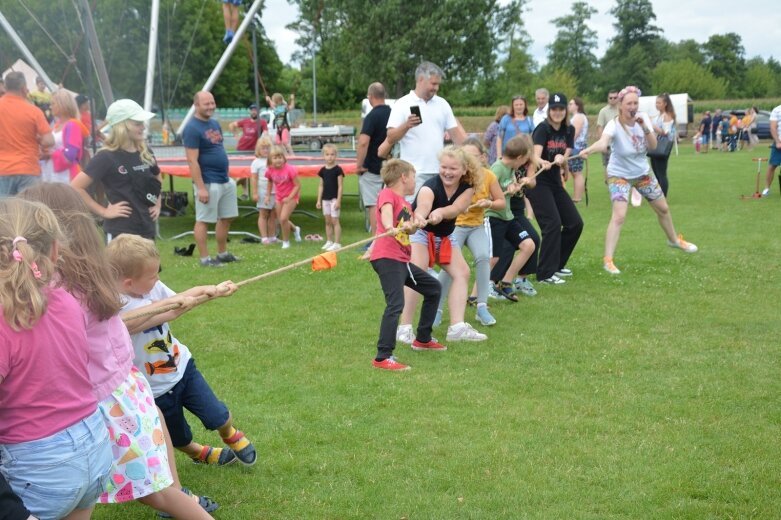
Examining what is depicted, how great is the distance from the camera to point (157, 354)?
12.9 feet

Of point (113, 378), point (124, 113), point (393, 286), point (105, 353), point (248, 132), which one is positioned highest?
point (124, 113)

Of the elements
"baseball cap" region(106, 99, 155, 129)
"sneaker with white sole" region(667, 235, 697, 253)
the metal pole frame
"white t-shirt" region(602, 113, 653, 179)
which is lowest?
"sneaker with white sole" region(667, 235, 697, 253)

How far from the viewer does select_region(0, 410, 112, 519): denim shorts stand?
2697 mm

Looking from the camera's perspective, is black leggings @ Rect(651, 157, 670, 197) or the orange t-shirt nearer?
the orange t-shirt

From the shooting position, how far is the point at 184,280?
31.7 feet

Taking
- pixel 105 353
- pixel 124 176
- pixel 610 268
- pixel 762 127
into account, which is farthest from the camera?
pixel 762 127

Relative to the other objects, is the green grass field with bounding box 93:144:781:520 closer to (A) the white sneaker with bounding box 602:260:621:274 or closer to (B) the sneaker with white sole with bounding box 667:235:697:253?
(A) the white sneaker with bounding box 602:260:621:274

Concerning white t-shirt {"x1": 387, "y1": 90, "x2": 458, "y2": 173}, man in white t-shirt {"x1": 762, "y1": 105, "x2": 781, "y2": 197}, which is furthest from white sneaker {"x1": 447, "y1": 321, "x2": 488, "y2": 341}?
man in white t-shirt {"x1": 762, "y1": 105, "x2": 781, "y2": 197}

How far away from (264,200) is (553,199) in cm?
504

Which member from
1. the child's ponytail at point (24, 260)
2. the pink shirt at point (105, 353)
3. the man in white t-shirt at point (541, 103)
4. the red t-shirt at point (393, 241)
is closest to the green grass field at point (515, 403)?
the red t-shirt at point (393, 241)

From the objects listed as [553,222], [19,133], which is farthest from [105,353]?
[19,133]

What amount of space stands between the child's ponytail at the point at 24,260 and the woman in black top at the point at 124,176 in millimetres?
3993

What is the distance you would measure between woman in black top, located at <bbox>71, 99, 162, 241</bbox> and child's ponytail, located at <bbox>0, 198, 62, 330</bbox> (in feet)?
13.1

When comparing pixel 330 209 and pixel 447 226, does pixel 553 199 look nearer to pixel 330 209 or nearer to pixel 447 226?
pixel 447 226
